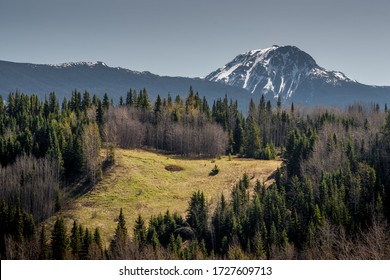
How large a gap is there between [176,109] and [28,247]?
107 meters

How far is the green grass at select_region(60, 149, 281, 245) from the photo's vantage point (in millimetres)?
100319

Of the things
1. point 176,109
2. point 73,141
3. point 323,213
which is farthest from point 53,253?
point 176,109

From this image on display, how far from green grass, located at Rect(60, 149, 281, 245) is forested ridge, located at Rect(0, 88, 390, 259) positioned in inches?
163

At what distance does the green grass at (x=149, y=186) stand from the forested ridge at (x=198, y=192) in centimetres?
414

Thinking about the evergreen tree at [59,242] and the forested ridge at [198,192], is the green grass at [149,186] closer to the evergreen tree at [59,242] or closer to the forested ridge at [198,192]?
the forested ridge at [198,192]

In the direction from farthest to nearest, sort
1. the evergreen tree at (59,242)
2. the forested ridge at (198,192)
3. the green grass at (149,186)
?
the green grass at (149,186) < the forested ridge at (198,192) < the evergreen tree at (59,242)

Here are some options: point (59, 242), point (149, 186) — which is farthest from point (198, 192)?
point (59, 242)

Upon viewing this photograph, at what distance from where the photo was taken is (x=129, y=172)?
119 metres

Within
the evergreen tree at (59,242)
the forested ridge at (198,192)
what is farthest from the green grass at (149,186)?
the evergreen tree at (59,242)

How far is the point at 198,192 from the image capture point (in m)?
98.3

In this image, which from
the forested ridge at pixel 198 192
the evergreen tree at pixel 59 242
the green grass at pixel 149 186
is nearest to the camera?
the evergreen tree at pixel 59 242

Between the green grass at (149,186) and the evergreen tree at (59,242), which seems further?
the green grass at (149,186)

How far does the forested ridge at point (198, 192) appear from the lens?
73.8 m
